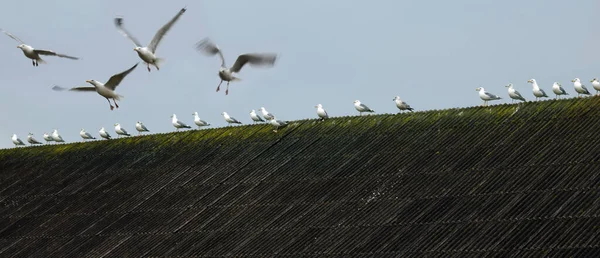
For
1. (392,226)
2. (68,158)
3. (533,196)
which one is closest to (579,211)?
(533,196)

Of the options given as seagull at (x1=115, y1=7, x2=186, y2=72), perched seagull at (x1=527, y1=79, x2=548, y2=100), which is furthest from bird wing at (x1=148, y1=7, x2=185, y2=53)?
perched seagull at (x1=527, y1=79, x2=548, y2=100)

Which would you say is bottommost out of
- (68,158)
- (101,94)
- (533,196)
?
(68,158)

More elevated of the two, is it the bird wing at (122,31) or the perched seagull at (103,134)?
the bird wing at (122,31)

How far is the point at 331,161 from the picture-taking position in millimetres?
45312

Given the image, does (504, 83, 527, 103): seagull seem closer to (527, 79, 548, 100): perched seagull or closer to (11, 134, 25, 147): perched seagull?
(527, 79, 548, 100): perched seagull

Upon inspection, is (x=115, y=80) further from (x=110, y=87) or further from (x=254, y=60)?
(x=254, y=60)

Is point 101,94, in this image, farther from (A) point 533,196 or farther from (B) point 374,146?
(A) point 533,196

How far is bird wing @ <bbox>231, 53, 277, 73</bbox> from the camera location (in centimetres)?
4697

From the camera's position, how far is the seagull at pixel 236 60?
4716 cm

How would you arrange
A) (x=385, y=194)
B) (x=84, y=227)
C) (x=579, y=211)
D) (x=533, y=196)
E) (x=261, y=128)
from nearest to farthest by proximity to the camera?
1. (x=579, y=211)
2. (x=533, y=196)
3. (x=385, y=194)
4. (x=84, y=227)
5. (x=261, y=128)

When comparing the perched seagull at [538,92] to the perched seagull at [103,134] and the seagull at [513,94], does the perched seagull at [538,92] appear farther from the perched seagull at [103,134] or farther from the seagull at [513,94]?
the perched seagull at [103,134]

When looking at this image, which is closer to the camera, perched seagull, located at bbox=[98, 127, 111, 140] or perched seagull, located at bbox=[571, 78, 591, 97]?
perched seagull, located at bbox=[571, 78, 591, 97]

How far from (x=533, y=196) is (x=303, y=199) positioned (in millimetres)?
8018

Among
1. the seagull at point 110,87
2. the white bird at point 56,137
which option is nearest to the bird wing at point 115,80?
the seagull at point 110,87
